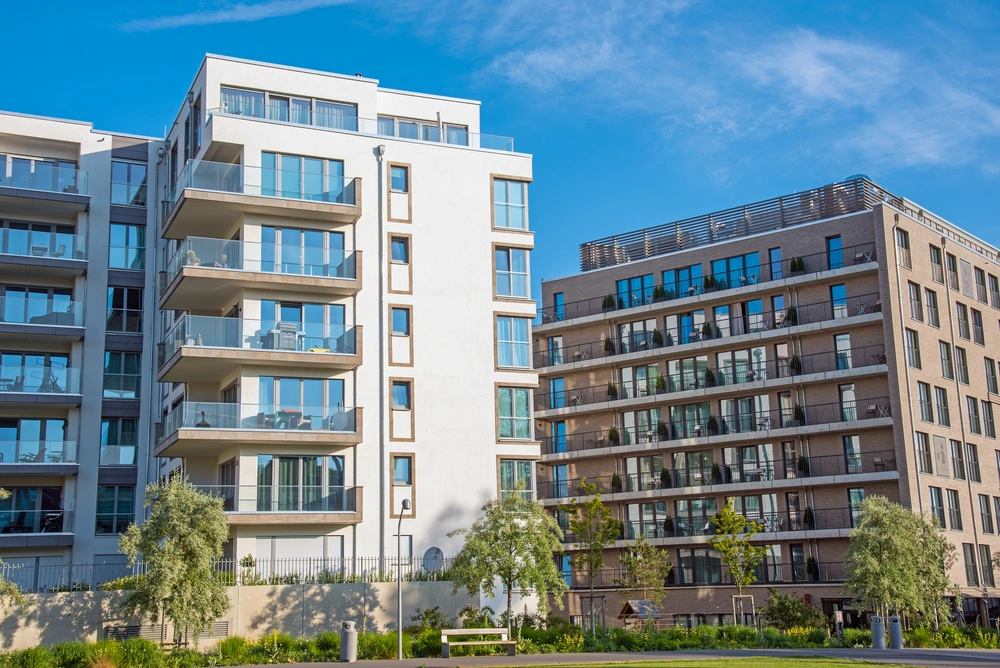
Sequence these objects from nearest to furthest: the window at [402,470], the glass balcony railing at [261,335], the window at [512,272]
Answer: the glass balcony railing at [261,335]
the window at [402,470]
the window at [512,272]

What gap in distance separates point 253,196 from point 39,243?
12.0 m

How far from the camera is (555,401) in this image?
72375 millimetres

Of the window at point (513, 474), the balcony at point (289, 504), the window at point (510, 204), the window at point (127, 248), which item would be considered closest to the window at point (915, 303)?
the window at point (510, 204)

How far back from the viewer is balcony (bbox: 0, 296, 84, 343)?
45000mm

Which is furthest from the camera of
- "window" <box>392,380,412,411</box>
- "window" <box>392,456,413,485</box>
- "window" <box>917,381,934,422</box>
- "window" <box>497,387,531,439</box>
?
"window" <box>917,381,934,422</box>

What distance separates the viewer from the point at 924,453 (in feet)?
186

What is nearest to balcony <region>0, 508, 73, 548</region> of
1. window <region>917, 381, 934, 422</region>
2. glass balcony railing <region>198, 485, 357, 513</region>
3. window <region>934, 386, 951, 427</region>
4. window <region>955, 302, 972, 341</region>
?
glass balcony railing <region>198, 485, 357, 513</region>

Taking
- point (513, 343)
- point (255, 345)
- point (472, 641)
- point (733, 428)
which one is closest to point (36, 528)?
point (255, 345)

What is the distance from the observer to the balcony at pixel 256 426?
126 feet

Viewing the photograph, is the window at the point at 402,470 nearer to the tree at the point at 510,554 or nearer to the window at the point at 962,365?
the tree at the point at 510,554

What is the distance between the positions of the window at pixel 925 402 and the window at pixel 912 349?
3.64 ft

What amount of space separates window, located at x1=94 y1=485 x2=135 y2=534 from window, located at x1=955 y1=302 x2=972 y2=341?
45082 mm

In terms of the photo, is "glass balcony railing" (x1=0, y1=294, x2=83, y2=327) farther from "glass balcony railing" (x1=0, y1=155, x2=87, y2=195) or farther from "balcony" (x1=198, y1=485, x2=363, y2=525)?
"balcony" (x1=198, y1=485, x2=363, y2=525)

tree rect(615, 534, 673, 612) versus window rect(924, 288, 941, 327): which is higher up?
window rect(924, 288, 941, 327)
